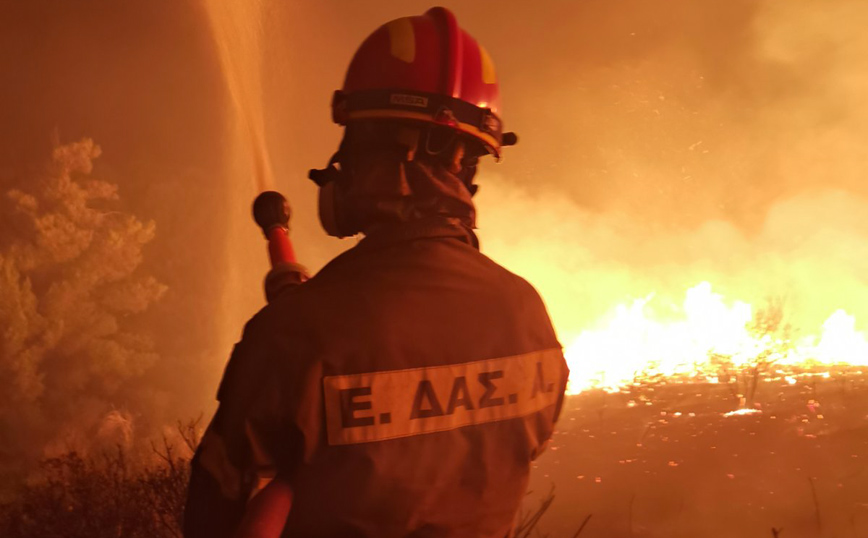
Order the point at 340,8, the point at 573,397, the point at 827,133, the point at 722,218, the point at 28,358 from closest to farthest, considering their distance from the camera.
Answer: the point at 28,358 → the point at 340,8 → the point at 827,133 → the point at 722,218 → the point at 573,397

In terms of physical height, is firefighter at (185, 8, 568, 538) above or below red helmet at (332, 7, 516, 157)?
below

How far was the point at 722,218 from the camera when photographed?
845 cm

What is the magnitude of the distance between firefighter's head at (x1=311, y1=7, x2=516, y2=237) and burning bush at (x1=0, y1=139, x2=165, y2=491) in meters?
2.89

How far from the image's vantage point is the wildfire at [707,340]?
857cm

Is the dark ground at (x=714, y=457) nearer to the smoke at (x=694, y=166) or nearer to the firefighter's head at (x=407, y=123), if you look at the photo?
the smoke at (x=694, y=166)

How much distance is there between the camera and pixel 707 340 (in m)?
9.44

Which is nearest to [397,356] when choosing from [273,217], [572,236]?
[273,217]

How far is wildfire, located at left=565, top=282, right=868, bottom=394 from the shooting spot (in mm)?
8570

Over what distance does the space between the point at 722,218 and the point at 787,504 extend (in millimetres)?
6901

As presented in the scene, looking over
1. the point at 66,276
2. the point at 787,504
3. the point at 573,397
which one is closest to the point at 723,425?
the point at 787,504

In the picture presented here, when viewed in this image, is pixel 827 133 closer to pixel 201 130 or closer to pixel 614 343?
pixel 614 343

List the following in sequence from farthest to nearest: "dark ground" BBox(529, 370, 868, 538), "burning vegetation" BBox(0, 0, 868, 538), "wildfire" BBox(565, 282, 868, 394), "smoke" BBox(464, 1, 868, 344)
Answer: "dark ground" BBox(529, 370, 868, 538) → "wildfire" BBox(565, 282, 868, 394) → "smoke" BBox(464, 1, 868, 344) → "burning vegetation" BBox(0, 0, 868, 538)

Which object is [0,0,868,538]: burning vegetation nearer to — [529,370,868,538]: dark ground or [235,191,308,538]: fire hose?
[529,370,868,538]: dark ground

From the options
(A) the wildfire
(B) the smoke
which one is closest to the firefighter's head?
(B) the smoke
